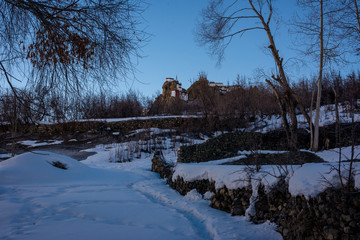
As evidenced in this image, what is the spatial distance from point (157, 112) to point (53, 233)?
2114 cm

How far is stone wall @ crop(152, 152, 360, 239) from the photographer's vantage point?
2.02m

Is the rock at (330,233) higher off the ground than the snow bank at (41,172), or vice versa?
the rock at (330,233)

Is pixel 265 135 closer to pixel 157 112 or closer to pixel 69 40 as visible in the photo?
pixel 69 40

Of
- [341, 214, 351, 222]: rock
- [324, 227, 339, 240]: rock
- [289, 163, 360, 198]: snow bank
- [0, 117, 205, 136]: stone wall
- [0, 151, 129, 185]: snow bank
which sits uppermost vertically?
[0, 117, 205, 136]: stone wall

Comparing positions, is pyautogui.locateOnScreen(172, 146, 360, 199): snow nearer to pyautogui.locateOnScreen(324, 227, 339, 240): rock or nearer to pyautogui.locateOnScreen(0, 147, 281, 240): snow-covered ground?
pyautogui.locateOnScreen(324, 227, 339, 240): rock

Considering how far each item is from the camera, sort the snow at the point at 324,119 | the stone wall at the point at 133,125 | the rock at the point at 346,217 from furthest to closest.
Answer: the stone wall at the point at 133,125 → the snow at the point at 324,119 → the rock at the point at 346,217

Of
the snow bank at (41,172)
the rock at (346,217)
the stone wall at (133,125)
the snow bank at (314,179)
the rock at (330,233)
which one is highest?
the stone wall at (133,125)

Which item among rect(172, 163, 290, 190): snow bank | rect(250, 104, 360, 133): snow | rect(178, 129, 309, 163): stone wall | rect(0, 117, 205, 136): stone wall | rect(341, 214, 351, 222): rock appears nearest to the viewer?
rect(341, 214, 351, 222): rock

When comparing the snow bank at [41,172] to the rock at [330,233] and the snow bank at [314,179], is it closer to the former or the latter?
the snow bank at [314,179]

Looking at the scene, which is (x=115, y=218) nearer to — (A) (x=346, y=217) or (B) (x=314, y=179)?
(B) (x=314, y=179)

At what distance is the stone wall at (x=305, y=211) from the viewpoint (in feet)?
6.63

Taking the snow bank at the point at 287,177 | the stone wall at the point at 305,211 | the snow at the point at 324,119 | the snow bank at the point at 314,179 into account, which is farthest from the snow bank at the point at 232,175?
the snow at the point at 324,119

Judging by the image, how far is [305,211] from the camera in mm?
2369

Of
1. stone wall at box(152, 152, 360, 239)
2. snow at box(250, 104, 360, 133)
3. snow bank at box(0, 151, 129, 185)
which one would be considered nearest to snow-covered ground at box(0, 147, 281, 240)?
stone wall at box(152, 152, 360, 239)
